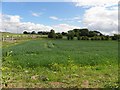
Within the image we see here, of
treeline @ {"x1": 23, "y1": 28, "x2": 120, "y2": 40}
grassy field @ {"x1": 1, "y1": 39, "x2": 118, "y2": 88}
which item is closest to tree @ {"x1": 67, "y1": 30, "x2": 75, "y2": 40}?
treeline @ {"x1": 23, "y1": 28, "x2": 120, "y2": 40}

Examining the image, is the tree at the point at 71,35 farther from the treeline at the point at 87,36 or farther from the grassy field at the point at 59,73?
the grassy field at the point at 59,73

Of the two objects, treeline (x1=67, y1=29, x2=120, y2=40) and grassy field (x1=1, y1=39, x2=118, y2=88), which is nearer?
grassy field (x1=1, y1=39, x2=118, y2=88)

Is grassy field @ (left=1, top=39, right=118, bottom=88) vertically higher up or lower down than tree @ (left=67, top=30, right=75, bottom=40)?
lower down

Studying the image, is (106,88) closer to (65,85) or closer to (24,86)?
(65,85)

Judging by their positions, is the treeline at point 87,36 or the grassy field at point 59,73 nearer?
the grassy field at point 59,73

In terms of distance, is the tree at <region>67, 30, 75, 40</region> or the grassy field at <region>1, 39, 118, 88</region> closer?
the grassy field at <region>1, 39, 118, 88</region>

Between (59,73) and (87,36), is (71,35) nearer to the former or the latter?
(87,36)

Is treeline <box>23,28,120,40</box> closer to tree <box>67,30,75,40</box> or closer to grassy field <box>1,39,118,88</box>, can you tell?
tree <box>67,30,75,40</box>

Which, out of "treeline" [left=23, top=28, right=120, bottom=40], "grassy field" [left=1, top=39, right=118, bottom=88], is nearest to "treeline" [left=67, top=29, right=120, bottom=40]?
"treeline" [left=23, top=28, right=120, bottom=40]

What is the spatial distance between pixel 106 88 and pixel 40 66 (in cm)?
587

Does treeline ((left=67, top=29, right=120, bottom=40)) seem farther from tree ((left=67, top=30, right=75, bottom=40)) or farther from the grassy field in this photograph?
the grassy field

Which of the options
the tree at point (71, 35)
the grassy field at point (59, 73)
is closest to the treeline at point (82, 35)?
the tree at point (71, 35)

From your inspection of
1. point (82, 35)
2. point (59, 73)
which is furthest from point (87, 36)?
→ point (59, 73)

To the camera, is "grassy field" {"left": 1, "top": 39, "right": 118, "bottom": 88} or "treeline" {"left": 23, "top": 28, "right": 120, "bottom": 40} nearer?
"grassy field" {"left": 1, "top": 39, "right": 118, "bottom": 88}
